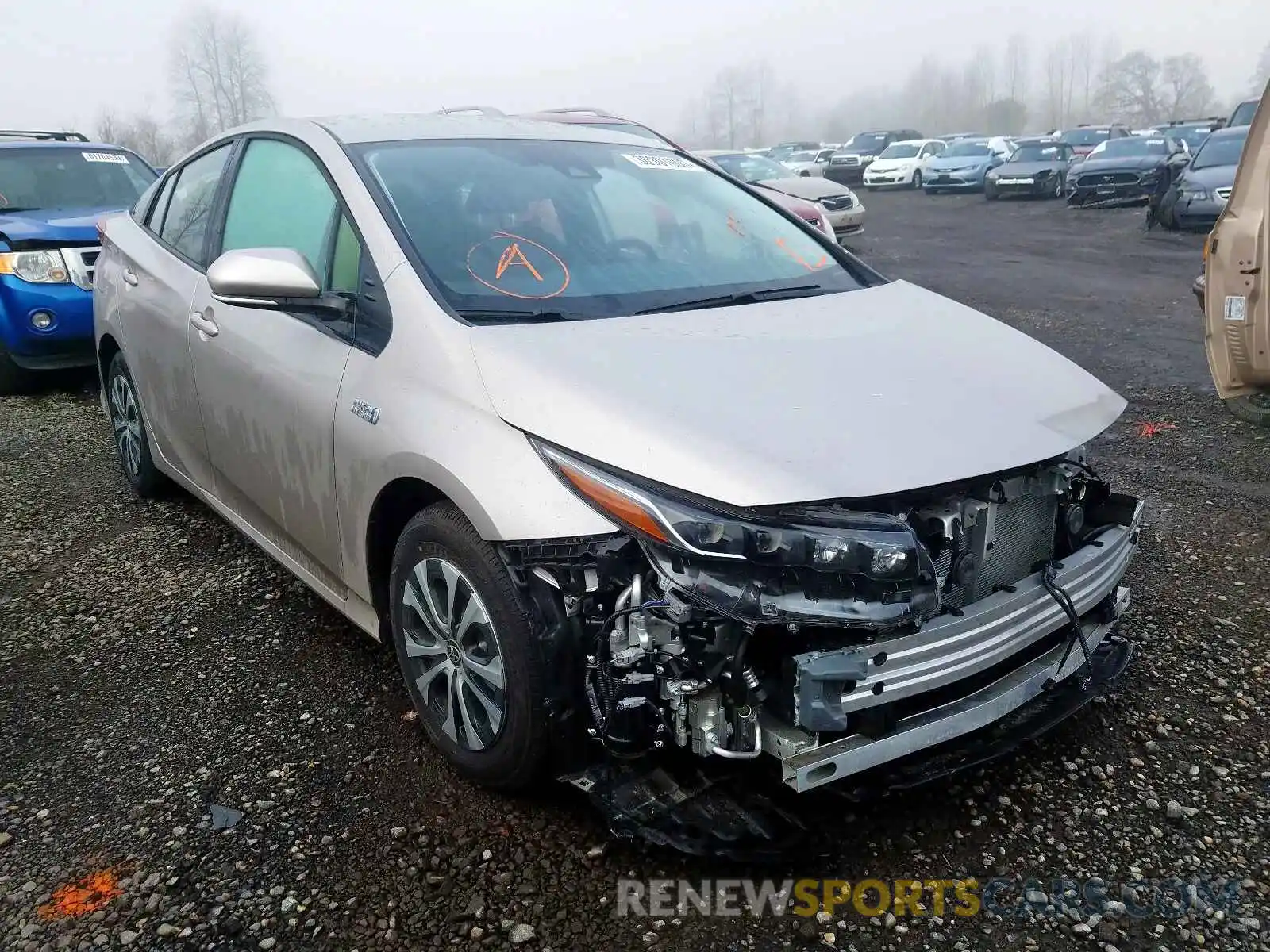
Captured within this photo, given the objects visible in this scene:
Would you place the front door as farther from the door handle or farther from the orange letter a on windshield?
the orange letter a on windshield

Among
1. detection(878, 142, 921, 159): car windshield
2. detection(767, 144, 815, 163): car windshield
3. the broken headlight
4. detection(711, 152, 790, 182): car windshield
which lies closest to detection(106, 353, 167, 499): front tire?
the broken headlight


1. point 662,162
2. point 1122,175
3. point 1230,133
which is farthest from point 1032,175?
point 662,162

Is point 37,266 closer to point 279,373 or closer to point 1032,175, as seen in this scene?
point 279,373

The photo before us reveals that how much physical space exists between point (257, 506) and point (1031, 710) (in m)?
2.49

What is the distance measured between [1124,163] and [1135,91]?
305 ft

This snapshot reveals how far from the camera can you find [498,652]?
2.33 m

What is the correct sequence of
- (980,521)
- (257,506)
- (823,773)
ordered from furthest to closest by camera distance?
(257,506) < (980,521) < (823,773)

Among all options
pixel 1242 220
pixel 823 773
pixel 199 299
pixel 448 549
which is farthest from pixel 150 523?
pixel 1242 220

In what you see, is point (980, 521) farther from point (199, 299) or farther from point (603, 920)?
point (199, 299)

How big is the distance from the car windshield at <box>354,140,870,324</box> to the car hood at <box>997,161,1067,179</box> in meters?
20.2

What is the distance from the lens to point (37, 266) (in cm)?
657

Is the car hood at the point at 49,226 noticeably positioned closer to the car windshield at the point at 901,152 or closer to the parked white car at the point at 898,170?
the parked white car at the point at 898,170

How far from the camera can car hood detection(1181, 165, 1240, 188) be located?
13.4 metres

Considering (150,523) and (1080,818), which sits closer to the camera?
(1080,818)
